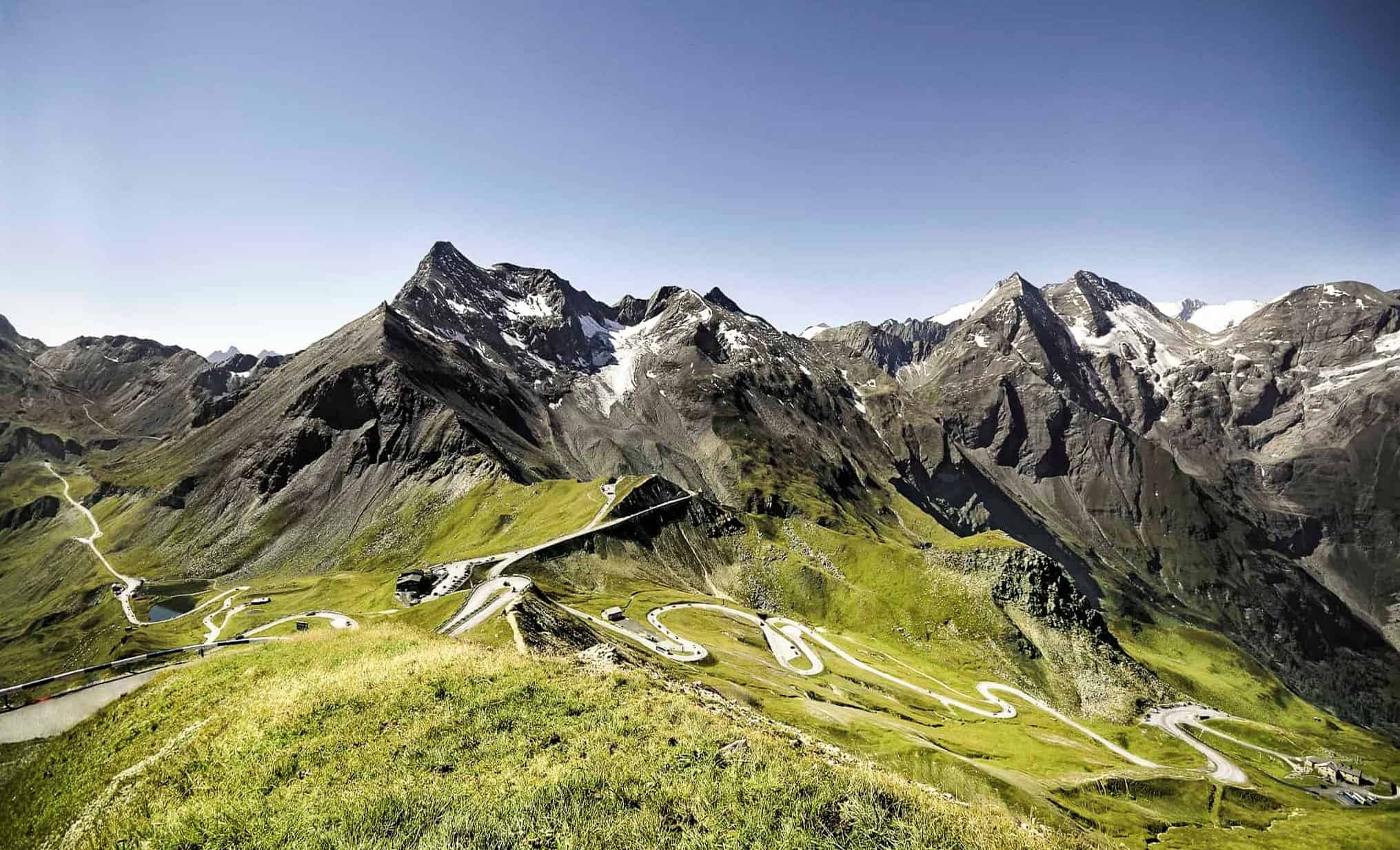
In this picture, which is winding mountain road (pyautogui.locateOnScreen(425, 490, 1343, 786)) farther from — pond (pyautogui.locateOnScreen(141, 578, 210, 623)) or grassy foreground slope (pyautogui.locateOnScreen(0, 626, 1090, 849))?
pond (pyautogui.locateOnScreen(141, 578, 210, 623))

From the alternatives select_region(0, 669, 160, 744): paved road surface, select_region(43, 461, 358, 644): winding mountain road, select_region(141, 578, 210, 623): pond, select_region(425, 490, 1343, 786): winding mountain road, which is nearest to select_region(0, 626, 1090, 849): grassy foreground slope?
select_region(0, 669, 160, 744): paved road surface

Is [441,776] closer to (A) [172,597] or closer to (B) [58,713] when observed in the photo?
(B) [58,713]

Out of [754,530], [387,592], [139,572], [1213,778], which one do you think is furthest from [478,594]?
[139,572]

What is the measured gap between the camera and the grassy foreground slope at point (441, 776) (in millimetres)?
14188

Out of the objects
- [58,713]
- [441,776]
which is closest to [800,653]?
[58,713]

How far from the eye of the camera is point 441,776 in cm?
1652

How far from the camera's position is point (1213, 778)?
109 m

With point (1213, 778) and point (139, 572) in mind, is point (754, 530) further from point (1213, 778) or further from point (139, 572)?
point (139, 572)

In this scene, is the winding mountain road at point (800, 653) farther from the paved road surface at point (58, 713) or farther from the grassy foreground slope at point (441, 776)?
the grassy foreground slope at point (441, 776)

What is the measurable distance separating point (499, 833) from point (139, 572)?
246 meters

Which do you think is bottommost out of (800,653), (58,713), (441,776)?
(800,653)

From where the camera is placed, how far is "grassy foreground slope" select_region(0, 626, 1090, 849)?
46.5 feet

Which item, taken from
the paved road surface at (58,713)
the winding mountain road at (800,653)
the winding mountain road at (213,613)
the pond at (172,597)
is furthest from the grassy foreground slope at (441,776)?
the pond at (172,597)

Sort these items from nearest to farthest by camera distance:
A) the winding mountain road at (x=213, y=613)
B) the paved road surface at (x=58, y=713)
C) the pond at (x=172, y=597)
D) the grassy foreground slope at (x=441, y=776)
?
the grassy foreground slope at (x=441, y=776), the paved road surface at (x=58, y=713), the winding mountain road at (x=213, y=613), the pond at (x=172, y=597)
